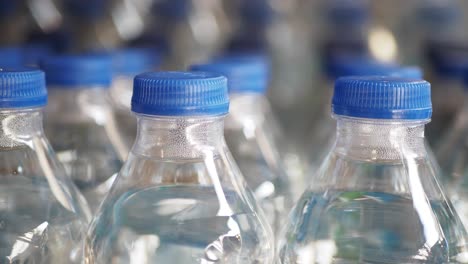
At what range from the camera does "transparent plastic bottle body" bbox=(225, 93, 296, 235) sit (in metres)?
0.96

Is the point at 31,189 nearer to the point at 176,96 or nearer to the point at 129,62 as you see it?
the point at 176,96

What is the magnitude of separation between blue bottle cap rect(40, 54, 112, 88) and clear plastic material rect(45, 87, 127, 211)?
0.05 feet

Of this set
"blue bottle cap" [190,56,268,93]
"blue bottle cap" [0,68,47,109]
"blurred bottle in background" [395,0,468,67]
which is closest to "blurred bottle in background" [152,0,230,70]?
"blurred bottle in background" [395,0,468,67]

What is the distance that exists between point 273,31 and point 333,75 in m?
0.58

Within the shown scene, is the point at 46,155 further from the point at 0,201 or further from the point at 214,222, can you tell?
the point at 214,222

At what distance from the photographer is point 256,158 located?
0.99m

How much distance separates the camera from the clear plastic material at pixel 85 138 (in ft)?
2.97

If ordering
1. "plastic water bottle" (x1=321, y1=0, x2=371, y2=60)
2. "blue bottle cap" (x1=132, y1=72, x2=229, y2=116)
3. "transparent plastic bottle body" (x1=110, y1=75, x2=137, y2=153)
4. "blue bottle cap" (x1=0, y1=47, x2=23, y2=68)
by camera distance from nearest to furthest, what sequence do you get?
"blue bottle cap" (x1=132, y1=72, x2=229, y2=116) < "blue bottle cap" (x1=0, y1=47, x2=23, y2=68) < "transparent plastic bottle body" (x1=110, y1=75, x2=137, y2=153) < "plastic water bottle" (x1=321, y1=0, x2=371, y2=60)

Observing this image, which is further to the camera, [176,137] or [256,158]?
[256,158]

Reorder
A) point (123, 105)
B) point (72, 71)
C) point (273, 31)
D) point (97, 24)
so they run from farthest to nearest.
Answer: point (273, 31) < point (97, 24) < point (123, 105) < point (72, 71)

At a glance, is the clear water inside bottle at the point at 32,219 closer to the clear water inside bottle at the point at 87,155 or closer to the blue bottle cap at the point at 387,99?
the clear water inside bottle at the point at 87,155

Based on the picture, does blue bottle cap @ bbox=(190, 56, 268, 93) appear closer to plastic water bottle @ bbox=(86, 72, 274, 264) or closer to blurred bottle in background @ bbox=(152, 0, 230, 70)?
plastic water bottle @ bbox=(86, 72, 274, 264)

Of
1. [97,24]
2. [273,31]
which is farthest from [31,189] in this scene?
[273,31]

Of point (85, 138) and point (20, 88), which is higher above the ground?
point (20, 88)
